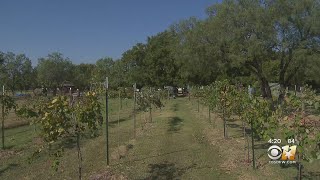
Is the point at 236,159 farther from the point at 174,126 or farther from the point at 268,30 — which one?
the point at 268,30

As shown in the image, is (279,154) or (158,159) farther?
(158,159)

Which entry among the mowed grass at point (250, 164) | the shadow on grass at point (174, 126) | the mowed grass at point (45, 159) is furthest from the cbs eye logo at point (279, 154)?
the shadow on grass at point (174, 126)

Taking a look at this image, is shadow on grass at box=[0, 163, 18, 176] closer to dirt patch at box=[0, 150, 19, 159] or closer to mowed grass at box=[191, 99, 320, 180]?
dirt patch at box=[0, 150, 19, 159]

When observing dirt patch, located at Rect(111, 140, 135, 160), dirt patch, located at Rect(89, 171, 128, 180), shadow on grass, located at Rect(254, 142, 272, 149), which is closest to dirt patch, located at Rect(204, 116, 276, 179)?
shadow on grass, located at Rect(254, 142, 272, 149)

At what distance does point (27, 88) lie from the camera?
94.9m

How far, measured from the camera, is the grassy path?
11.0 metres

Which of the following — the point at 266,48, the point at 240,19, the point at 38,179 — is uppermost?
the point at 240,19

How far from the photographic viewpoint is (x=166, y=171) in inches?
446

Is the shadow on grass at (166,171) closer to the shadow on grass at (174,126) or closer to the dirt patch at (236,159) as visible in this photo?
the dirt patch at (236,159)

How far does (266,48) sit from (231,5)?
161 inches

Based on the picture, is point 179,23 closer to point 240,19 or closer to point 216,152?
point 240,19

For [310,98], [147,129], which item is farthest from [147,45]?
[310,98]

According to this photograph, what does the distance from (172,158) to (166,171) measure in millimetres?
1663

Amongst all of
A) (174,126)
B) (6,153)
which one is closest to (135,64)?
(174,126)
